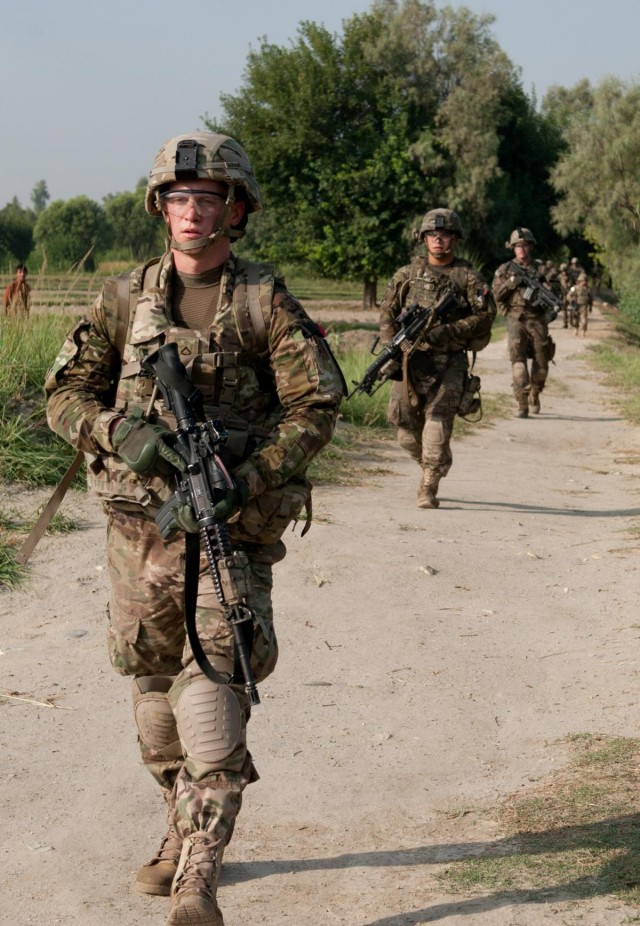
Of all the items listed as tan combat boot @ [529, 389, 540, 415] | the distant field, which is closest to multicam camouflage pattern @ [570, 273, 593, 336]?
tan combat boot @ [529, 389, 540, 415]

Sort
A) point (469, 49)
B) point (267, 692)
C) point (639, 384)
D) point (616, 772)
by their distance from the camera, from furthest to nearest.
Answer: point (469, 49) → point (639, 384) → point (267, 692) → point (616, 772)

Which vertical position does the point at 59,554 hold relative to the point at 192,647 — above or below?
below

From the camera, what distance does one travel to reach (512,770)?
4516 millimetres

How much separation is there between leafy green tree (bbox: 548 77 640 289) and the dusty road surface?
116 ft

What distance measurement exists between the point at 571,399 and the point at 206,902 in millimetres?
15895

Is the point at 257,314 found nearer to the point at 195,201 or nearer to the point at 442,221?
the point at 195,201

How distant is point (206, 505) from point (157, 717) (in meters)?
0.70

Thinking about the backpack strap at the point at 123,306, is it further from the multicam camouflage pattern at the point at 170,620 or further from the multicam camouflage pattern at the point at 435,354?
the multicam camouflage pattern at the point at 435,354

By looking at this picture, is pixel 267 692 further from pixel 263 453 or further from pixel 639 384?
pixel 639 384

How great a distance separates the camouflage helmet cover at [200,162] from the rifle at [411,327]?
16.8ft

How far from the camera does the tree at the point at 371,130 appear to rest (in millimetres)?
45031

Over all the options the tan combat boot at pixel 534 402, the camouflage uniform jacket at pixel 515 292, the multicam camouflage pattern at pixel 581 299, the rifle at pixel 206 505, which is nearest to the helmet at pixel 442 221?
the rifle at pixel 206 505

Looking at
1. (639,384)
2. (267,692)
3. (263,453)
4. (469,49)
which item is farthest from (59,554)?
(469,49)

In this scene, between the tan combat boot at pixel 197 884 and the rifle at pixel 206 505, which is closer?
the tan combat boot at pixel 197 884
